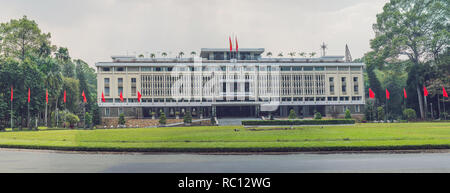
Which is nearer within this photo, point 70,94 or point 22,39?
point 22,39

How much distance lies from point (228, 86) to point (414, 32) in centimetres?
3995

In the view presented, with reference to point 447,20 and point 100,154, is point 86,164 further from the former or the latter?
point 447,20

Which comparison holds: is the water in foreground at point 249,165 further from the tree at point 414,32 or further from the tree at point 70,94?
the tree at point 70,94

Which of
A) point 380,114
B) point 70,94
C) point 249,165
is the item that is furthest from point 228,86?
point 249,165

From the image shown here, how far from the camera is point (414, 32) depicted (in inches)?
2653

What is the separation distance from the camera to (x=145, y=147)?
2045cm

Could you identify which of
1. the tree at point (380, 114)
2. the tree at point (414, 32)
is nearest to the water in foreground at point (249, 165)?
the tree at point (380, 114)

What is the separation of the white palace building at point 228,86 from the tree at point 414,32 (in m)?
12.6

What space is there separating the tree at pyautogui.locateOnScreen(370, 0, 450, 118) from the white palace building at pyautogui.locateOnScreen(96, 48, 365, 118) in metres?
12.6

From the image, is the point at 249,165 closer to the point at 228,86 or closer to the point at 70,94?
the point at 228,86

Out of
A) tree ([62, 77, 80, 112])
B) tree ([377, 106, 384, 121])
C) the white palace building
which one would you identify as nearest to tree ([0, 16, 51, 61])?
tree ([62, 77, 80, 112])

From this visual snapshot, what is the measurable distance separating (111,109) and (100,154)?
5656 cm

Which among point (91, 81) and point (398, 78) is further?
point (91, 81)
